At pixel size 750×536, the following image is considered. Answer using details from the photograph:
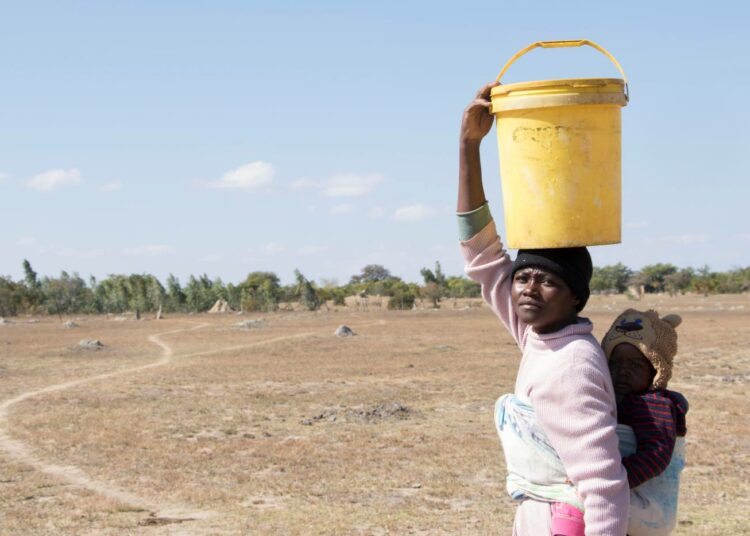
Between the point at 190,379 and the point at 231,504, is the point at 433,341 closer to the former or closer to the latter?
the point at 190,379

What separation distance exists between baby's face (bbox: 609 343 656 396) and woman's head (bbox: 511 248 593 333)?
0.56 feet

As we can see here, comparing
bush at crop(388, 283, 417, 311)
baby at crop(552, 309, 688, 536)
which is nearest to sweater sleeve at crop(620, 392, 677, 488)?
baby at crop(552, 309, 688, 536)

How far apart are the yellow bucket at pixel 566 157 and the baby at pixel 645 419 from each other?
28cm

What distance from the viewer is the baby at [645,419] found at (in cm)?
243

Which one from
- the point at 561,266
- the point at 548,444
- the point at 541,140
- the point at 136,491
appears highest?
the point at 541,140

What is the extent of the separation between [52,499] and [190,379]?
33.7ft

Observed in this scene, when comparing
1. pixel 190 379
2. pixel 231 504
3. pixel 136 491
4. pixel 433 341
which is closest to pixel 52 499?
pixel 136 491

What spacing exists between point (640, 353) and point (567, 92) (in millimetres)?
723

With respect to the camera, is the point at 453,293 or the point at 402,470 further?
the point at 453,293

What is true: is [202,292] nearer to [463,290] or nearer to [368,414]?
[463,290]

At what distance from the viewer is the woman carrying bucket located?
91.9 inches

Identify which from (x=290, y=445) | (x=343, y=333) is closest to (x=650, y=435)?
(x=290, y=445)

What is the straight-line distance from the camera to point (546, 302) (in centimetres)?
254

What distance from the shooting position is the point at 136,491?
8.95m
